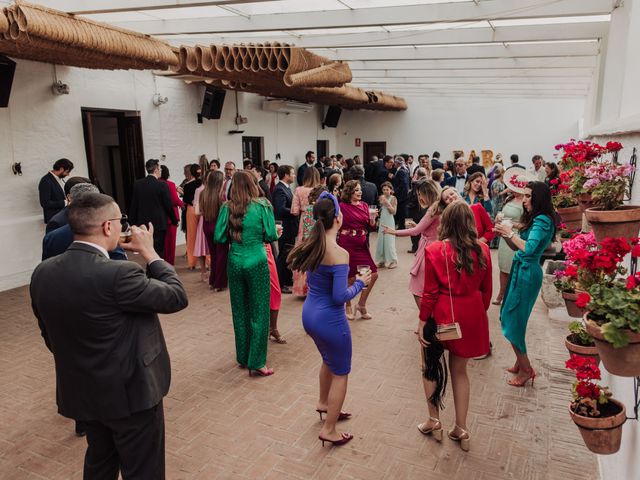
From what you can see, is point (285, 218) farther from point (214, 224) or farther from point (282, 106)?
point (282, 106)

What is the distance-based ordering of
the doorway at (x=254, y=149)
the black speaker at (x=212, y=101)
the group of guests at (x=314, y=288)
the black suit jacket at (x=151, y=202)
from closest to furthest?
the group of guests at (x=314, y=288), the black suit jacket at (x=151, y=202), the black speaker at (x=212, y=101), the doorway at (x=254, y=149)

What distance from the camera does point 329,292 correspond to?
321 centimetres

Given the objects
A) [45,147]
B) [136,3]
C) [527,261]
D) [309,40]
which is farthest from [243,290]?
[45,147]

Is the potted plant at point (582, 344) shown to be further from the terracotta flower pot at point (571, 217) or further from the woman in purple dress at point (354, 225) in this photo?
the woman in purple dress at point (354, 225)

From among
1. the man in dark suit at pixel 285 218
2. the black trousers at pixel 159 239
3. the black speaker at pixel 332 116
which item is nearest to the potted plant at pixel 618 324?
the man in dark suit at pixel 285 218

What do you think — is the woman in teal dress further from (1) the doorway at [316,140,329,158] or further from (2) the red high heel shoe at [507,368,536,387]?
(1) the doorway at [316,140,329,158]

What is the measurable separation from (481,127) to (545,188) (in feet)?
47.2

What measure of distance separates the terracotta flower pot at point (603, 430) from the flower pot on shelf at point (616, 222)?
796 mm

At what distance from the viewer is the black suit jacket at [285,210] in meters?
6.94

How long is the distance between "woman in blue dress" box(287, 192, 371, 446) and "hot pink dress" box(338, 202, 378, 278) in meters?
2.08

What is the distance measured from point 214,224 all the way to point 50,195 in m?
2.72

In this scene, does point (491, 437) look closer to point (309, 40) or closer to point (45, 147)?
point (309, 40)

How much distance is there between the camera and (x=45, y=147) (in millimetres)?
7793

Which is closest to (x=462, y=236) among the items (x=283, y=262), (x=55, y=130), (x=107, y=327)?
(x=107, y=327)
